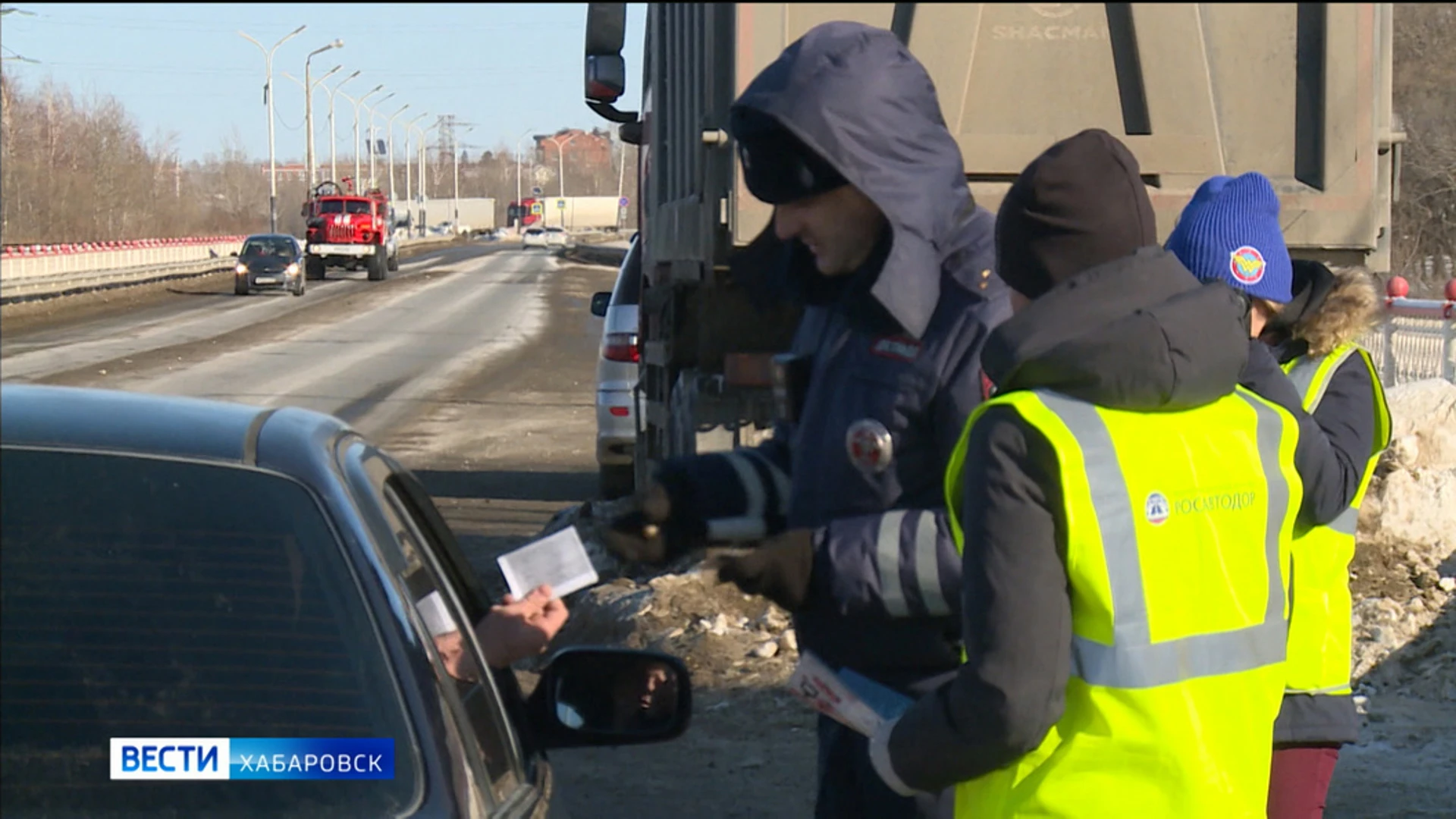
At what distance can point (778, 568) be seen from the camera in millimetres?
2352

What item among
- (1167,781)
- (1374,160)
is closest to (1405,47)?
(1374,160)

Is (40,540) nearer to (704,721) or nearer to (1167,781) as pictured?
(1167,781)

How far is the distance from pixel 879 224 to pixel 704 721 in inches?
155

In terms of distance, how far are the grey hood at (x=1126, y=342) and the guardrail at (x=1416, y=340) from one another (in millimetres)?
8648

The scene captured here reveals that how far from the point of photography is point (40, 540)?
1.89 m

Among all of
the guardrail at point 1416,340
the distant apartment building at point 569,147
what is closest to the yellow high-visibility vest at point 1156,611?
the guardrail at point 1416,340

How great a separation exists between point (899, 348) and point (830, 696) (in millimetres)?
523

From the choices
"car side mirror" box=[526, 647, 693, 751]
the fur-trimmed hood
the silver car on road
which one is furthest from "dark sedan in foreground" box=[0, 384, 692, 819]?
the silver car on road

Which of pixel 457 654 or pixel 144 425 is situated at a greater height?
pixel 144 425

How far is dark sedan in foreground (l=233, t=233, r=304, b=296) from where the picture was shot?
125 ft

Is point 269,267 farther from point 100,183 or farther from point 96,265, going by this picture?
point 100,183

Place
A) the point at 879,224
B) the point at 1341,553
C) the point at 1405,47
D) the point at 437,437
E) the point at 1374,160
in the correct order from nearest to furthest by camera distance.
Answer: the point at 879,224 → the point at 1341,553 → the point at 1374,160 → the point at 1405,47 → the point at 437,437

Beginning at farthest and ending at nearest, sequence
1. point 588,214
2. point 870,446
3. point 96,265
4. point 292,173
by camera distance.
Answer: point 588,214 → point 292,173 → point 96,265 → point 870,446

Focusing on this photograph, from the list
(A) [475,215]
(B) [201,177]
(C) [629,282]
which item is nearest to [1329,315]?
(C) [629,282]
